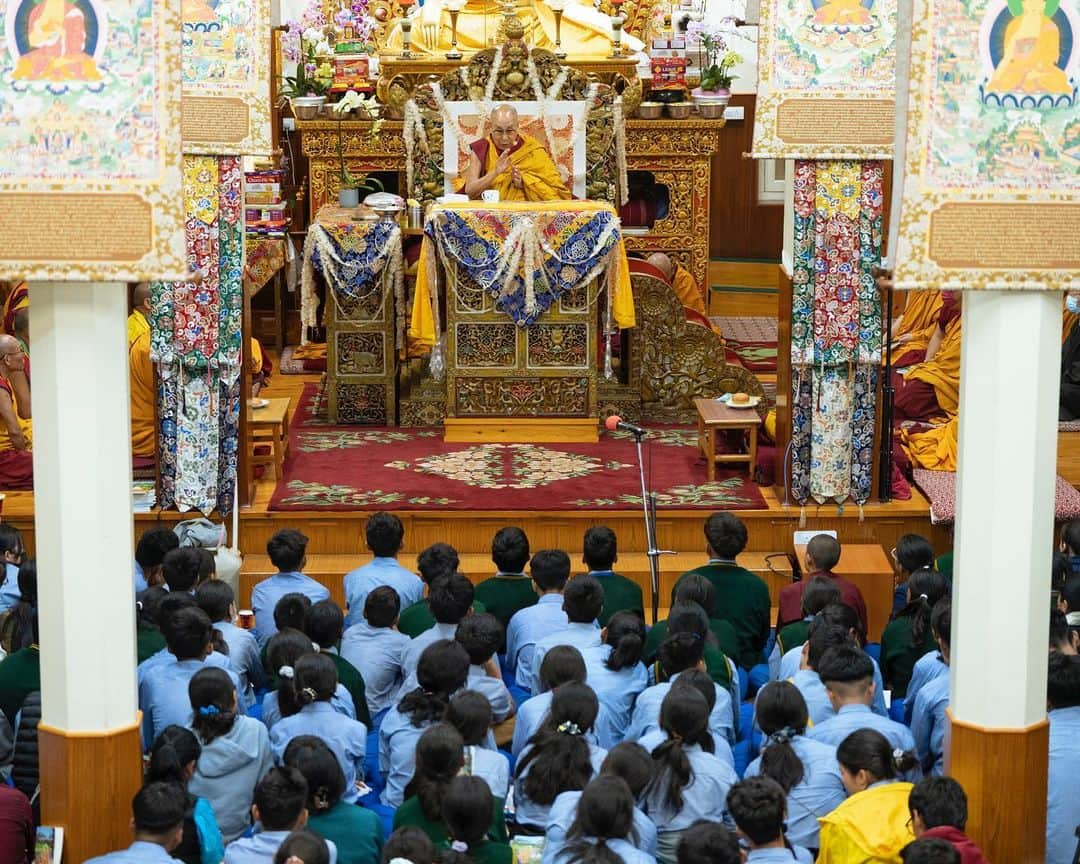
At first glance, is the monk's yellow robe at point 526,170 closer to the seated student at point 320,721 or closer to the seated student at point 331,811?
the seated student at point 320,721

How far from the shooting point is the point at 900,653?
891 cm

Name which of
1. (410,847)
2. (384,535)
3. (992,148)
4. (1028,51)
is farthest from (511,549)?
(1028,51)

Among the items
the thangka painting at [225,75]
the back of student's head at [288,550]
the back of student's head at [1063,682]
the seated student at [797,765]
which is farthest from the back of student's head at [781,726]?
the thangka painting at [225,75]

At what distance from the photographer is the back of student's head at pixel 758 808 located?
6.31 meters

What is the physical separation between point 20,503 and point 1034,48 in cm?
687

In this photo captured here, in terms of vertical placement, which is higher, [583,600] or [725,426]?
[725,426]

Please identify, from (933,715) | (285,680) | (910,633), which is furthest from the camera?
(910,633)

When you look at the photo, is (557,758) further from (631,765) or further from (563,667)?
(563,667)

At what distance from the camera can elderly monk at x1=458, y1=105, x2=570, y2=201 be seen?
13594 mm

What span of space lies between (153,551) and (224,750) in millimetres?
2529

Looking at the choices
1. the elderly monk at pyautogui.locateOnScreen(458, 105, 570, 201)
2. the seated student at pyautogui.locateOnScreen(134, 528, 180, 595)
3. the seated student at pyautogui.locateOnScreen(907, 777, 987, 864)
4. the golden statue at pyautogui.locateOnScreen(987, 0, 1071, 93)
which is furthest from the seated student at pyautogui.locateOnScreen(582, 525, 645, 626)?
the elderly monk at pyautogui.locateOnScreen(458, 105, 570, 201)

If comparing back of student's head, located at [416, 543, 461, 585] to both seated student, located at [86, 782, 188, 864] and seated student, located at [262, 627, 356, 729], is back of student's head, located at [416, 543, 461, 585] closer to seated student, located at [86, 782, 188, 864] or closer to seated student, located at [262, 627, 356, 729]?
seated student, located at [262, 627, 356, 729]

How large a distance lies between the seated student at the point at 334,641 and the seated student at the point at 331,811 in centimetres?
126

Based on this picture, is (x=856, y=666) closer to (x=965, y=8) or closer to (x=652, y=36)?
(x=965, y=8)
